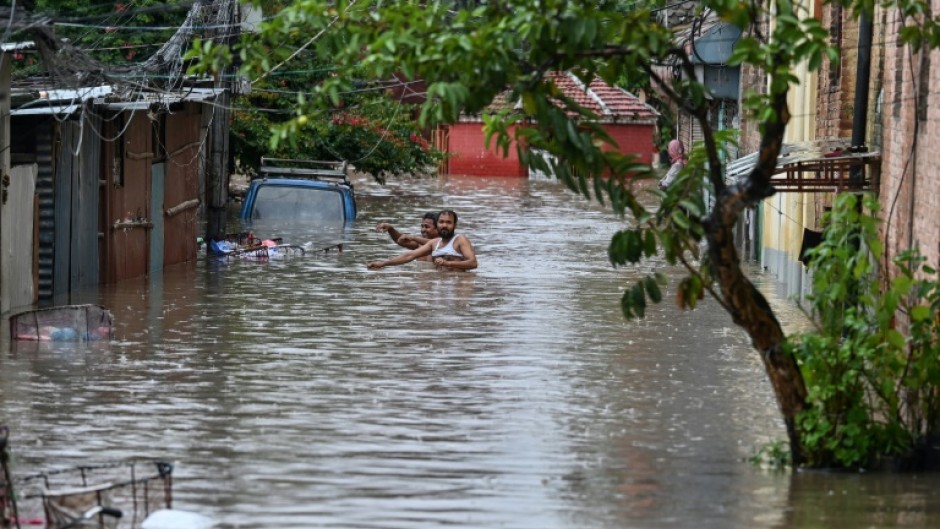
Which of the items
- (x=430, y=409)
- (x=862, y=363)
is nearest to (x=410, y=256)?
(x=430, y=409)

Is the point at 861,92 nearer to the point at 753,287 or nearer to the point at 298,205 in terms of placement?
the point at 753,287

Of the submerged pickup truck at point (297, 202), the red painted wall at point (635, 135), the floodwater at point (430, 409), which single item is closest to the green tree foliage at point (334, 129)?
the submerged pickup truck at point (297, 202)

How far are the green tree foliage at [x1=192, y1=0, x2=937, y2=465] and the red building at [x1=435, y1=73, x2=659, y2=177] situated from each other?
41.3 meters

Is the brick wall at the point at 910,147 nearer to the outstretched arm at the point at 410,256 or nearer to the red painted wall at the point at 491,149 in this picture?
the outstretched arm at the point at 410,256

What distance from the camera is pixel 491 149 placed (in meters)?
54.2

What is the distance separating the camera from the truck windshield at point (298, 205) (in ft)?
106

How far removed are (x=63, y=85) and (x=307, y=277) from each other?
24.3 ft

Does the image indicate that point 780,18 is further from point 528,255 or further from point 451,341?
point 528,255

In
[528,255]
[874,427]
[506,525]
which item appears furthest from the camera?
[528,255]

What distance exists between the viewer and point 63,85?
1561 cm

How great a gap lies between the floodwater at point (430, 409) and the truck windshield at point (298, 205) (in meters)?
10.3

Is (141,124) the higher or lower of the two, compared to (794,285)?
higher

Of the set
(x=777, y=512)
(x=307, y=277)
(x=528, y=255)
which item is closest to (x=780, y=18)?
(x=777, y=512)

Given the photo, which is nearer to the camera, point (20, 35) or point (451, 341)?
point (20, 35)
